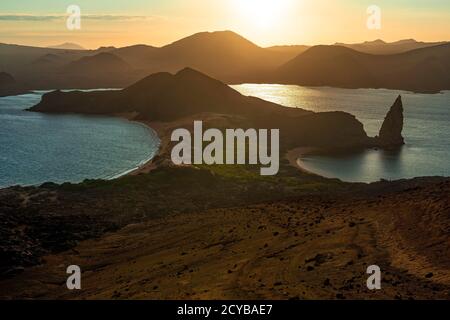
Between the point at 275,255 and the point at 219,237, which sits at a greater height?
the point at 275,255

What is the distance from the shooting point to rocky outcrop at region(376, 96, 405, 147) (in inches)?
4567

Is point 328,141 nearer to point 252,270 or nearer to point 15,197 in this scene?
point 15,197

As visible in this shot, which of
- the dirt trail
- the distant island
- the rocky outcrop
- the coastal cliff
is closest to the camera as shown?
the dirt trail

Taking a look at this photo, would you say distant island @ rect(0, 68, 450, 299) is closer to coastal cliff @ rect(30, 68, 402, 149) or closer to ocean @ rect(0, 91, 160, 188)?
ocean @ rect(0, 91, 160, 188)

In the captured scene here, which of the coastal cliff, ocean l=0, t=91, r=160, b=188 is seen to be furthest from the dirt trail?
the coastal cliff

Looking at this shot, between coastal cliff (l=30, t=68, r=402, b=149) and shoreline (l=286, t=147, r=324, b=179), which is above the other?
coastal cliff (l=30, t=68, r=402, b=149)

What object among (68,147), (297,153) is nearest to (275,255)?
(297,153)

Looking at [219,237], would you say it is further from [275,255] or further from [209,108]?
[209,108]

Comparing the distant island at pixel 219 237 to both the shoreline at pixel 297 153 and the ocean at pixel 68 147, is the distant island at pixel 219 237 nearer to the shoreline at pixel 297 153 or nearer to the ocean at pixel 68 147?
the ocean at pixel 68 147

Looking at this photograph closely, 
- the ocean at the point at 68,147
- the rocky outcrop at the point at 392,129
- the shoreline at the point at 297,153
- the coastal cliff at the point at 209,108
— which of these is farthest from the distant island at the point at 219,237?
the rocky outcrop at the point at 392,129

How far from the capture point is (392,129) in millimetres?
117562

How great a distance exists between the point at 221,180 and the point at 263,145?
42.8 metres

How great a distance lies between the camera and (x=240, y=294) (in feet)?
71.4

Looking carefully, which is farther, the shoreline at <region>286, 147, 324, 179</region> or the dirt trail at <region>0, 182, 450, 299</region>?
the shoreline at <region>286, 147, 324, 179</region>
